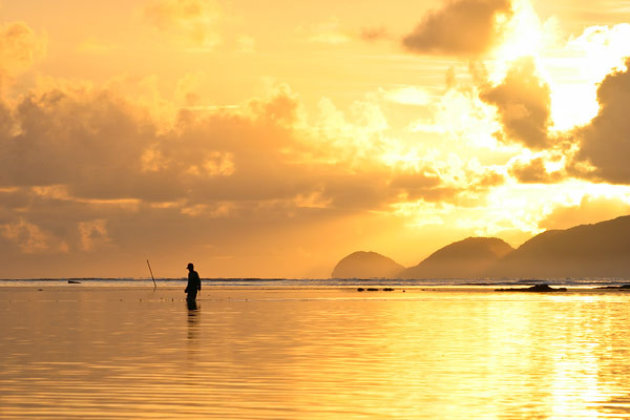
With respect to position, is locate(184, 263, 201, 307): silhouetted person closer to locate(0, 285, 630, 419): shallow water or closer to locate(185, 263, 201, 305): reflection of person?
locate(185, 263, 201, 305): reflection of person

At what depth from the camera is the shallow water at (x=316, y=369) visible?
22.0 m

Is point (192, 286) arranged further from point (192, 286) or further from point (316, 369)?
point (316, 369)

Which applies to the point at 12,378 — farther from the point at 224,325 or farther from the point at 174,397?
the point at 224,325

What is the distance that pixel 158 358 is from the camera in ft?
107

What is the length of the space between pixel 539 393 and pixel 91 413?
10.5 m

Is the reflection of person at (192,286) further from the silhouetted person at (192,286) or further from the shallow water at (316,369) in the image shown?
the shallow water at (316,369)

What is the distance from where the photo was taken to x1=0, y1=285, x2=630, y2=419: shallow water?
22.0 m

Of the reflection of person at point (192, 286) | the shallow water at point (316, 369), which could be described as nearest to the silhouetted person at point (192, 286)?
the reflection of person at point (192, 286)

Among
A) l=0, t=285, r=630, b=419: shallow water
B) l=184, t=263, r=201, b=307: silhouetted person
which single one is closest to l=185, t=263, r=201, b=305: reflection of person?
l=184, t=263, r=201, b=307: silhouetted person

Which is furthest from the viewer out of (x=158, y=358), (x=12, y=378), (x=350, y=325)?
(x=350, y=325)

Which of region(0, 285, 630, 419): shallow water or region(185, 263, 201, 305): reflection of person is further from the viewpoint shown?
region(185, 263, 201, 305): reflection of person

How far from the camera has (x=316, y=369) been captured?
96.8 ft

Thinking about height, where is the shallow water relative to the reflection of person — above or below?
below

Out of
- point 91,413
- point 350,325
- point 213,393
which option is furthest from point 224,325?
point 91,413
